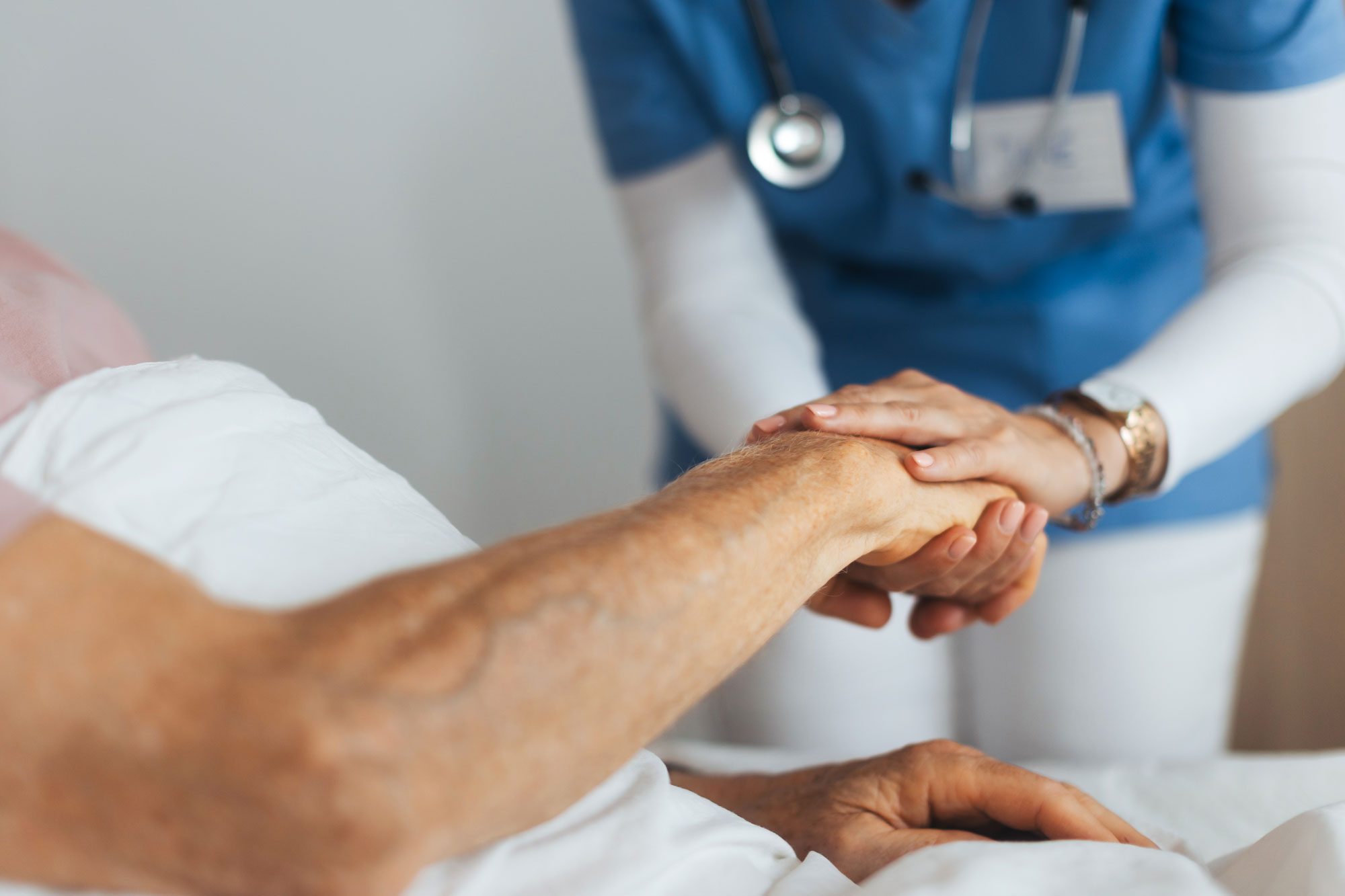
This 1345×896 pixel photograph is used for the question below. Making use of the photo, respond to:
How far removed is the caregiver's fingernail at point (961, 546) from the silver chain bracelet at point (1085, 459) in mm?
162

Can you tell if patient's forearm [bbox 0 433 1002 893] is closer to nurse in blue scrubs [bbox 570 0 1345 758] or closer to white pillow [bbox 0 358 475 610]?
white pillow [bbox 0 358 475 610]

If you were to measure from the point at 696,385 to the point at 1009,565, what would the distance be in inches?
15.3

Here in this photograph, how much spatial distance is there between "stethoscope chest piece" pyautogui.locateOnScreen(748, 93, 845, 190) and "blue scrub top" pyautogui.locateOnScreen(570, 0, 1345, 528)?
0.05 ft

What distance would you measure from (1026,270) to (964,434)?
1.35ft

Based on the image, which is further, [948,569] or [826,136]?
[826,136]

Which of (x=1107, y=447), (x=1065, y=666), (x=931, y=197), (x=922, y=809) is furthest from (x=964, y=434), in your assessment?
(x=1065, y=666)

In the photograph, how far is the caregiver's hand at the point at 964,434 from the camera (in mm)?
758

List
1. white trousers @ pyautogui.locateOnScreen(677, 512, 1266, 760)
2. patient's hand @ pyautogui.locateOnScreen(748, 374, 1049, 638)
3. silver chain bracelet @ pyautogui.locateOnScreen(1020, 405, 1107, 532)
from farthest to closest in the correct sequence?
white trousers @ pyautogui.locateOnScreen(677, 512, 1266, 760)
silver chain bracelet @ pyautogui.locateOnScreen(1020, 405, 1107, 532)
patient's hand @ pyautogui.locateOnScreen(748, 374, 1049, 638)

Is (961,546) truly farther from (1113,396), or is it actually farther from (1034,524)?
(1113,396)

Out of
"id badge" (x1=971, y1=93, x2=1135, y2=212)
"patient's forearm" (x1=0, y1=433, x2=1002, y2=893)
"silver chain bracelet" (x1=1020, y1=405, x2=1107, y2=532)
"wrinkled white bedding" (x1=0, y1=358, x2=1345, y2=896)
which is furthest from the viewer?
"id badge" (x1=971, y1=93, x2=1135, y2=212)

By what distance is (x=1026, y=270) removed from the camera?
A: 1166mm

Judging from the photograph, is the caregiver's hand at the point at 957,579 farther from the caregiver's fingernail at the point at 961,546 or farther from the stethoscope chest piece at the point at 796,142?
the stethoscope chest piece at the point at 796,142

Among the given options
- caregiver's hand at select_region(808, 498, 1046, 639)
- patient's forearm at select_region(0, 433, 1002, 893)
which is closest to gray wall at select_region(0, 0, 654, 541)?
caregiver's hand at select_region(808, 498, 1046, 639)

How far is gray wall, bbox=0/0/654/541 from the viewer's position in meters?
1.85
